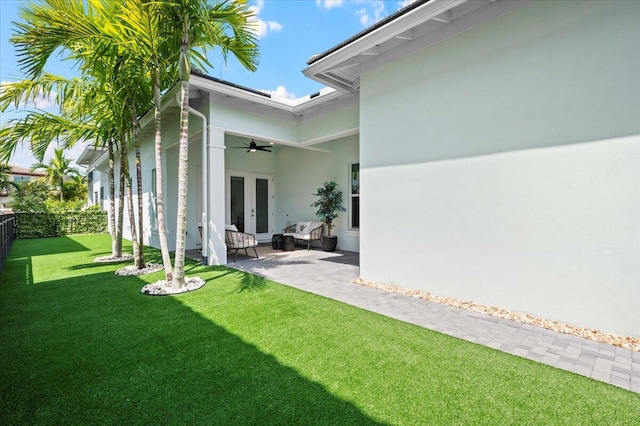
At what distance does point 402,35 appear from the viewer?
497cm

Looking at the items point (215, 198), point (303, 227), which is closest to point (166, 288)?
point (215, 198)

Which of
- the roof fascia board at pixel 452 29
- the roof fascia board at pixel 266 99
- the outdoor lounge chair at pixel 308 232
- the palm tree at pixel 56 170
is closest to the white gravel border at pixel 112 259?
the outdoor lounge chair at pixel 308 232

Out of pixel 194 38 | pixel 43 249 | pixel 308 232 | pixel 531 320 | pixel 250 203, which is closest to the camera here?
pixel 531 320

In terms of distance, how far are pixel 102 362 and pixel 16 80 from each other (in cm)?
617

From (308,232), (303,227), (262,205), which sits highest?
(262,205)

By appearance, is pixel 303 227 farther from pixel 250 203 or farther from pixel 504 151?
pixel 504 151

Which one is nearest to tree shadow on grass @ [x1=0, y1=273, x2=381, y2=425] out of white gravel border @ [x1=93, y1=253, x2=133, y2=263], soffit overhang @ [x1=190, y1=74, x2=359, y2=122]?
white gravel border @ [x1=93, y1=253, x2=133, y2=263]

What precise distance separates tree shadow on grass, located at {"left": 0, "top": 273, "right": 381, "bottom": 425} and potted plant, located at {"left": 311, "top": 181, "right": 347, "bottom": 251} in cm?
618

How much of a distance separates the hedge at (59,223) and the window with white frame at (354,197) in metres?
13.9

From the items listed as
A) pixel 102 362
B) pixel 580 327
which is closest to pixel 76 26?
pixel 102 362

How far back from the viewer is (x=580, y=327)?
363 cm

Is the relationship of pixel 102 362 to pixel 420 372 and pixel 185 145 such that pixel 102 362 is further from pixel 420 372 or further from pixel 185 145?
pixel 185 145

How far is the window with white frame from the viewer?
10047 millimetres

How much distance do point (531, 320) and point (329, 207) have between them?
22.2ft
